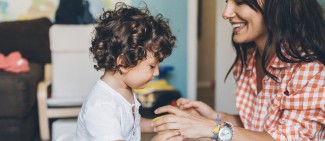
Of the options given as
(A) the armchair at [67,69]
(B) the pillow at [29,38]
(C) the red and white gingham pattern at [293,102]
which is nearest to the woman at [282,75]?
(C) the red and white gingham pattern at [293,102]

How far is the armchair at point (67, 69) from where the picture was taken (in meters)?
2.65

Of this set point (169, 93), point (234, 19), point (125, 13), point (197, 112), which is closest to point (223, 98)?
point (169, 93)

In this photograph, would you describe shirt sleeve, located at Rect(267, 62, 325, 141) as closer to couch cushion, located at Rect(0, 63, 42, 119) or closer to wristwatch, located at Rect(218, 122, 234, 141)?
wristwatch, located at Rect(218, 122, 234, 141)

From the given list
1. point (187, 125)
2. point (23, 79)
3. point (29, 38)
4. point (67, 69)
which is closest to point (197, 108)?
point (187, 125)

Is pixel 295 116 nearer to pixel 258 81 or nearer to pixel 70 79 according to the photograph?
pixel 258 81

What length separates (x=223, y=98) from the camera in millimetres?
2850

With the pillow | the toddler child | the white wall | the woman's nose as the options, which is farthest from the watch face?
the pillow

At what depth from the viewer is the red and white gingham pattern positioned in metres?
1.36

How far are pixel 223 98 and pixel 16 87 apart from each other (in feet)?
4.03

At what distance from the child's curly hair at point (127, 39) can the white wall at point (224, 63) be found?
1.43m

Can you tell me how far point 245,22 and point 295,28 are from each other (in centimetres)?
17

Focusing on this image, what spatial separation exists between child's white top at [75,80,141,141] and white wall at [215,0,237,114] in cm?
143

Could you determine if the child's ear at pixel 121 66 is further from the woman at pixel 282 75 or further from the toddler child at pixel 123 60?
the woman at pixel 282 75

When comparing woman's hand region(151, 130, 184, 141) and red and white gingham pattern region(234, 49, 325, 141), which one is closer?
woman's hand region(151, 130, 184, 141)
